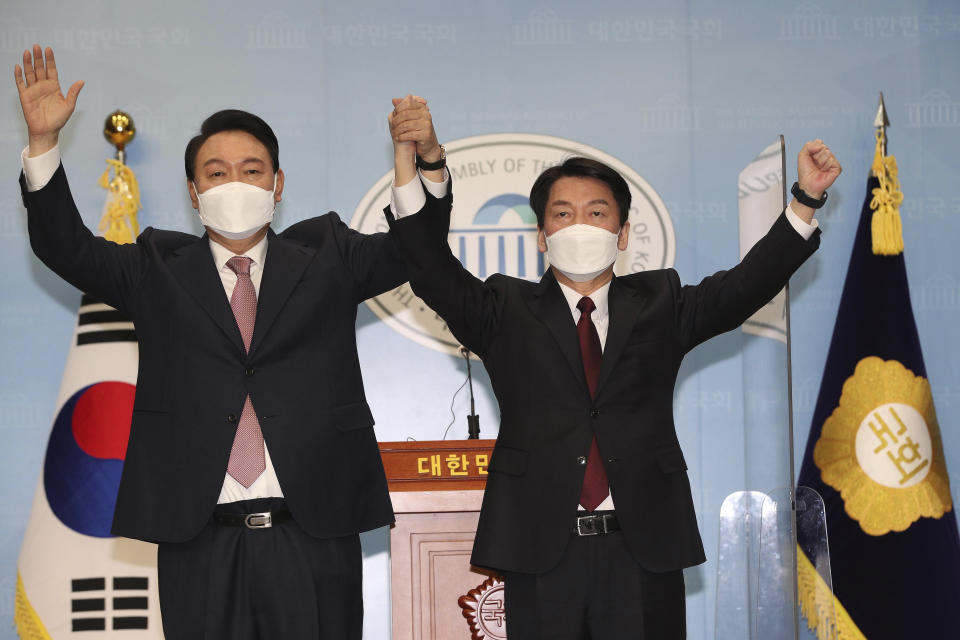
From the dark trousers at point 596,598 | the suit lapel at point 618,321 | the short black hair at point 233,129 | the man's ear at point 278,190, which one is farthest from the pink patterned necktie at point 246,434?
the suit lapel at point 618,321

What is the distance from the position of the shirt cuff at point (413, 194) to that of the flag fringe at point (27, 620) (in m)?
2.16

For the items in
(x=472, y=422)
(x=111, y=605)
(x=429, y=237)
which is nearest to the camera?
(x=429, y=237)

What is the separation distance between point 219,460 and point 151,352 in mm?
302

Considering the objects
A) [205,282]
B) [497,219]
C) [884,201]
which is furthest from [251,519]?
[884,201]

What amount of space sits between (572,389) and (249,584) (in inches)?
30.6

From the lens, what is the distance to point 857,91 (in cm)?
404

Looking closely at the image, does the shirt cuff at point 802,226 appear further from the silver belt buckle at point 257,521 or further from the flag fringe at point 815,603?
the flag fringe at point 815,603

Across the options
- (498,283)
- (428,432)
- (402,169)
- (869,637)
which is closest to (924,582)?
(869,637)

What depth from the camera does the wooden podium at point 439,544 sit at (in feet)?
9.89

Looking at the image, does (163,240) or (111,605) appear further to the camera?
(111,605)

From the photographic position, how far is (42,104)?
6.84ft

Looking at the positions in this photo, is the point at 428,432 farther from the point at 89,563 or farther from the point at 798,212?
the point at 798,212

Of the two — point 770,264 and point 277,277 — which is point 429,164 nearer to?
point 277,277

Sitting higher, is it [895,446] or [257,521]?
[895,446]
